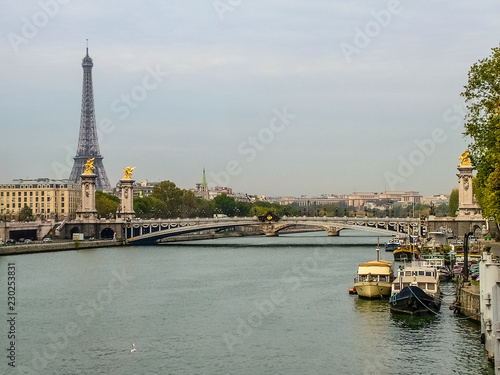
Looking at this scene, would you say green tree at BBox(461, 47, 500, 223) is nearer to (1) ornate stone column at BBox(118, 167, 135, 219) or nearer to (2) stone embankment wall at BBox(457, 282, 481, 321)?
(2) stone embankment wall at BBox(457, 282, 481, 321)

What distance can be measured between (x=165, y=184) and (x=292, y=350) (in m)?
76.1

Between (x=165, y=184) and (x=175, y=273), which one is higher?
(x=165, y=184)

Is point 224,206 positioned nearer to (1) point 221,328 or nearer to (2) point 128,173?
(2) point 128,173

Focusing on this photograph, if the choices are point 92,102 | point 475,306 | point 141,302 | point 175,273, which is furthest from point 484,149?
point 92,102

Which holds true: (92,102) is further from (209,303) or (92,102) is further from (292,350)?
(292,350)

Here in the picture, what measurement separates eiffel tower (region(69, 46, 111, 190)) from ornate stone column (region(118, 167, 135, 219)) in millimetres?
53582

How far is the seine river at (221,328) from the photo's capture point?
2094 cm

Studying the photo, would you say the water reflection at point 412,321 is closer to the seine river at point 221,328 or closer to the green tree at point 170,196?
the seine river at point 221,328

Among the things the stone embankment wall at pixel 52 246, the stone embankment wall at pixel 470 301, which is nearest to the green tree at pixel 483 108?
the stone embankment wall at pixel 470 301

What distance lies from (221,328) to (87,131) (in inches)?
4231

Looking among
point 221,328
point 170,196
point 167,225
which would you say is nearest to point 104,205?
point 170,196

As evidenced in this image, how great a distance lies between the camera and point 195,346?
2298cm

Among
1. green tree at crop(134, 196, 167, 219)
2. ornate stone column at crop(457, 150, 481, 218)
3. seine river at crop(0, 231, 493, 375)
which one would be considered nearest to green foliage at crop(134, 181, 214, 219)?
green tree at crop(134, 196, 167, 219)

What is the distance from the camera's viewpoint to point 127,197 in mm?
74875
